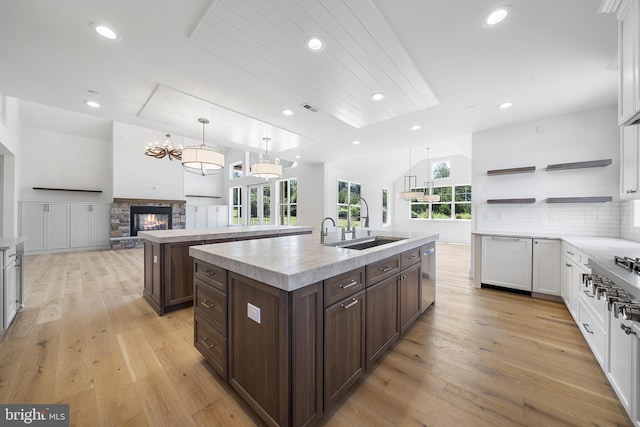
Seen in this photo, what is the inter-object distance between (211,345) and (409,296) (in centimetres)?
178

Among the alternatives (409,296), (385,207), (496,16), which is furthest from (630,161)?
(385,207)

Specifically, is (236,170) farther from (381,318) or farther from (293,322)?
(293,322)

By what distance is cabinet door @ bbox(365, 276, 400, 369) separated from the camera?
1748 mm

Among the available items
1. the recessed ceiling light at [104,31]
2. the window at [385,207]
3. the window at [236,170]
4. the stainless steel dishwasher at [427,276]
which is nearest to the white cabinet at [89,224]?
the window at [236,170]

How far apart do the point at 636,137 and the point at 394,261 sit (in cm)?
218

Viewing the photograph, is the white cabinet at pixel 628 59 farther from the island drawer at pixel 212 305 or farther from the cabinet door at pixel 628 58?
the island drawer at pixel 212 305

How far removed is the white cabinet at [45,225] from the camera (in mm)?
6328

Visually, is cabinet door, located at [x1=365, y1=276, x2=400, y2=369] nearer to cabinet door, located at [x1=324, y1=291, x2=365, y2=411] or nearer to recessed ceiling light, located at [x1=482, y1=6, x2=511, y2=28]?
cabinet door, located at [x1=324, y1=291, x2=365, y2=411]

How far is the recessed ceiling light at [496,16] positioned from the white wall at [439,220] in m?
7.18

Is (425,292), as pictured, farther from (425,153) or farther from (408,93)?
(425,153)

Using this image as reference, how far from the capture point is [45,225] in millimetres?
6531

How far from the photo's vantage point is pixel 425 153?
814 cm

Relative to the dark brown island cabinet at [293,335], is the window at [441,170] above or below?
above

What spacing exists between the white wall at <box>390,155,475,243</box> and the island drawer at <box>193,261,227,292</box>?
25.6ft
